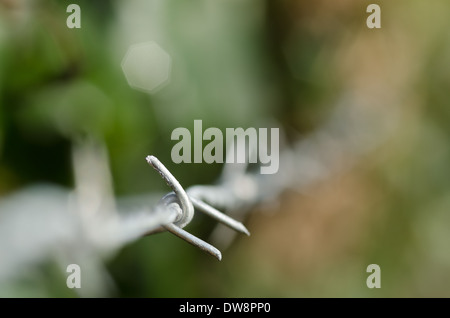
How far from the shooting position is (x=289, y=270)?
910 mm

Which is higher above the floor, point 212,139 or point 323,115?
point 323,115

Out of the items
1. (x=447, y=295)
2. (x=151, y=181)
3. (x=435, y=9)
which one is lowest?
(x=447, y=295)

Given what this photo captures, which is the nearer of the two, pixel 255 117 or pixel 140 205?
pixel 140 205

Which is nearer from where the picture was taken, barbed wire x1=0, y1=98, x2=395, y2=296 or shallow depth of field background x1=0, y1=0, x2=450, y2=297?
barbed wire x1=0, y1=98, x2=395, y2=296

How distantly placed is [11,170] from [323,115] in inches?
20.0

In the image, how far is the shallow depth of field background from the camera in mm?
625

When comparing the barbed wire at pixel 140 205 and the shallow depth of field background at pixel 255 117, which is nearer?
the barbed wire at pixel 140 205

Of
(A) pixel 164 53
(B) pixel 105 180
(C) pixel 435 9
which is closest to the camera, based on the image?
(B) pixel 105 180

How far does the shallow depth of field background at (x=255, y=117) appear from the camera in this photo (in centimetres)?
63

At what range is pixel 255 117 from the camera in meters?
0.85

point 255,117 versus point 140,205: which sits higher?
point 255,117

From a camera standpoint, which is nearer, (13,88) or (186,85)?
(13,88)

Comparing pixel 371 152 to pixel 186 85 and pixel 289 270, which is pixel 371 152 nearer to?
pixel 289 270

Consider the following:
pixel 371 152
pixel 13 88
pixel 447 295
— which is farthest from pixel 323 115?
pixel 13 88
